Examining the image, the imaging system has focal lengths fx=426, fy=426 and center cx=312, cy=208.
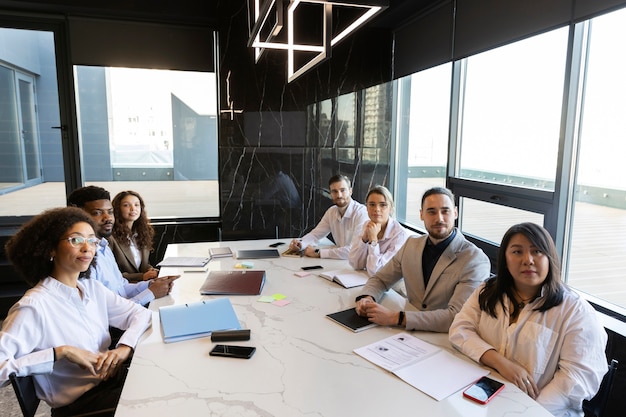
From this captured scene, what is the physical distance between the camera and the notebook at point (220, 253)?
288 cm

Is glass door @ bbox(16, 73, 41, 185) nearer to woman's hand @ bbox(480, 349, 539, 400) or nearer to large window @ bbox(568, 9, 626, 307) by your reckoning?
woman's hand @ bbox(480, 349, 539, 400)

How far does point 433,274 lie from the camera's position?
194 centimetres

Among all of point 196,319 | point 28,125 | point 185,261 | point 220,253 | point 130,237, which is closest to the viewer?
point 196,319

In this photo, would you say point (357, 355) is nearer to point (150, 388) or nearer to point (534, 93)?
point (150, 388)

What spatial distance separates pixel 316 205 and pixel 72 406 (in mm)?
3238

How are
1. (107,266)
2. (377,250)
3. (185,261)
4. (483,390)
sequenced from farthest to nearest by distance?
(185,261) < (377,250) < (107,266) < (483,390)

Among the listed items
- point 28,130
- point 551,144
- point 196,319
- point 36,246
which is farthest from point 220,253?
point 28,130

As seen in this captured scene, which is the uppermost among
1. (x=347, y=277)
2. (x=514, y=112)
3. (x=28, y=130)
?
(x=514, y=112)

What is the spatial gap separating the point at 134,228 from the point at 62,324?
4.67ft

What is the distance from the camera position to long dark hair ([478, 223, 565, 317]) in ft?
4.76

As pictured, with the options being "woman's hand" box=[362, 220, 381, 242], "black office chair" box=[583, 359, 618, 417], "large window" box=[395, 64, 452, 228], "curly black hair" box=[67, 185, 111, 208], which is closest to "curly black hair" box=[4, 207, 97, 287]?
"curly black hair" box=[67, 185, 111, 208]

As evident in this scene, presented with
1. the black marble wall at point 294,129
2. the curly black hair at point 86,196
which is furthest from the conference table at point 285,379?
the black marble wall at point 294,129

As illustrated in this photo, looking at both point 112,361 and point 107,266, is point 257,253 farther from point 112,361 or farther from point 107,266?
point 112,361

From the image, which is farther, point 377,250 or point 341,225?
point 341,225
